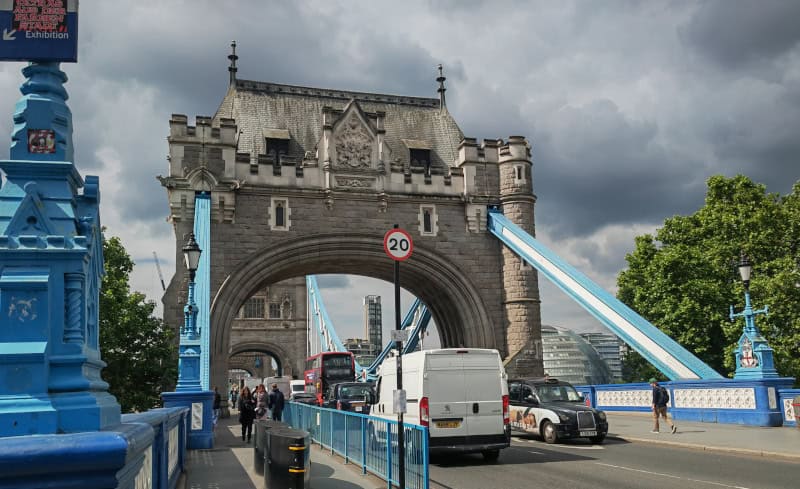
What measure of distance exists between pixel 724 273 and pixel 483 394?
959 inches

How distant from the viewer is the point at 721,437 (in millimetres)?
15070

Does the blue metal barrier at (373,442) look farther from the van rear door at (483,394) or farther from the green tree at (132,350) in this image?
the green tree at (132,350)

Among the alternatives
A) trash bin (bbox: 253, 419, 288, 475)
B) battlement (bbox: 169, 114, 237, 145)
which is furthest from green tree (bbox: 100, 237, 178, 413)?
trash bin (bbox: 253, 419, 288, 475)

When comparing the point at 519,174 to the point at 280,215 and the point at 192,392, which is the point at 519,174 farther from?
the point at 192,392

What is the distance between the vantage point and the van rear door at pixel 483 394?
12.5m

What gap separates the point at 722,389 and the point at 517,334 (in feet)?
31.4

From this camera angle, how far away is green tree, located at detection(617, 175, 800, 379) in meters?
29.0

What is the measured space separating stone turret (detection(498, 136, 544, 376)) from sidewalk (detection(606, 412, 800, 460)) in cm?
684

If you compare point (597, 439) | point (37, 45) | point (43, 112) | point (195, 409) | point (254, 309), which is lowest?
point (597, 439)

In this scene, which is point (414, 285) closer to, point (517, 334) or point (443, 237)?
point (443, 237)

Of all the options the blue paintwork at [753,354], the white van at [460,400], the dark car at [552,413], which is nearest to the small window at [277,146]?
the dark car at [552,413]

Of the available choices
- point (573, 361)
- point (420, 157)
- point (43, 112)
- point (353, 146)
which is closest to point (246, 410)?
point (353, 146)

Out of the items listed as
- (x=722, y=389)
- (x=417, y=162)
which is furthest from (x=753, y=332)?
(x=417, y=162)

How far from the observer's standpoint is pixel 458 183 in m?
28.8
